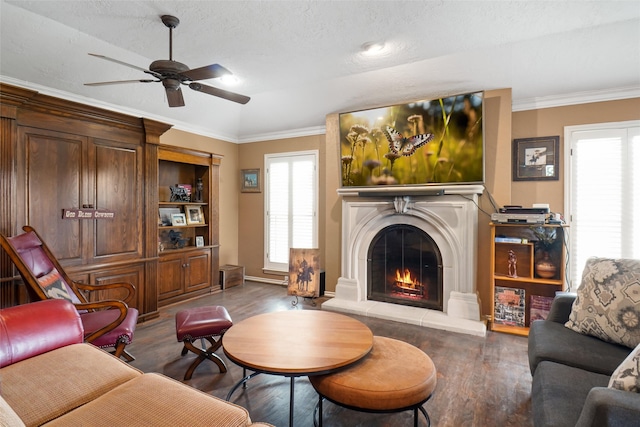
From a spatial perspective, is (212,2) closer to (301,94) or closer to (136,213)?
(301,94)

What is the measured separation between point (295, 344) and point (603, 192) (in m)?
3.74

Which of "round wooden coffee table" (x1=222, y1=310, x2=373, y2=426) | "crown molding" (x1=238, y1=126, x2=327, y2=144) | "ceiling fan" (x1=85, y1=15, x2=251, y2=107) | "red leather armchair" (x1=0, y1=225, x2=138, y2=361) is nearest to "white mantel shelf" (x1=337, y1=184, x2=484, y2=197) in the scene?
"crown molding" (x1=238, y1=126, x2=327, y2=144)

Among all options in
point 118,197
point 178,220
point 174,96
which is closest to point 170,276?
point 178,220

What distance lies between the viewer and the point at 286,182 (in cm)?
561

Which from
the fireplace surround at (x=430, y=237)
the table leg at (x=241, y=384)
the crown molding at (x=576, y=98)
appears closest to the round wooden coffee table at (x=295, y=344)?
the table leg at (x=241, y=384)

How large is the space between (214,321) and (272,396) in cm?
76

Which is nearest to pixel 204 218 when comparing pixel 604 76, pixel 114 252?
pixel 114 252

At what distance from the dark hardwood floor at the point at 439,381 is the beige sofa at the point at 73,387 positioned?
0.14 meters

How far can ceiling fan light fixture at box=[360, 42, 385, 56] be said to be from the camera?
309cm

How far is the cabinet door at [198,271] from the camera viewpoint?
4812mm

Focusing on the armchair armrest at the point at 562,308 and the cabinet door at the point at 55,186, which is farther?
the cabinet door at the point at 55,186

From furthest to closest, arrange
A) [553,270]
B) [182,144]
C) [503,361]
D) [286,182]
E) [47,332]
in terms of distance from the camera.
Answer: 1. [286,182]
2. [182,144]
3. [553,270]
4. [503,361]
5. [47,332]

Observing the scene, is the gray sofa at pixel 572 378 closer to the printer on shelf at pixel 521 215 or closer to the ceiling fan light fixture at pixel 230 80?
the printer on shelf at pixel 521 215

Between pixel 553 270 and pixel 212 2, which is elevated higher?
pixel 212 2
